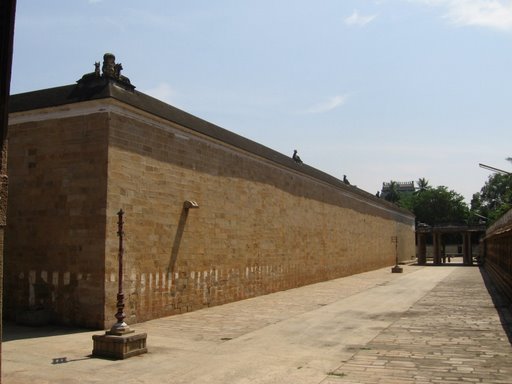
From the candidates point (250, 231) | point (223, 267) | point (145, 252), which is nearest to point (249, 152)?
point (250, 231)

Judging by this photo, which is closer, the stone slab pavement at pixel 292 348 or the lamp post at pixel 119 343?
the stone slab pavement at pixel 292 348

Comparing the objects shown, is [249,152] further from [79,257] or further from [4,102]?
[4,102]

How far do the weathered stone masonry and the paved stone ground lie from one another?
5.81 meters

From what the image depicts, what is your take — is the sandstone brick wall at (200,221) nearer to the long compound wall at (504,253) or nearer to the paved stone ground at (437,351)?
the paved stone ground at (437,351)

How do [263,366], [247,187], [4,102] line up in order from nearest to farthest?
[4,102] < [263,366] < [247,187]

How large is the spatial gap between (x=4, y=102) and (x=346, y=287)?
67.9 ft

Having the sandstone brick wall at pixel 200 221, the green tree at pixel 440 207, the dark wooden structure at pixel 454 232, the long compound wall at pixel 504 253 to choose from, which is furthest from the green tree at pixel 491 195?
the sandstone brick wall at pixel 200 221

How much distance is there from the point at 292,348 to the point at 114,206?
5264 mm

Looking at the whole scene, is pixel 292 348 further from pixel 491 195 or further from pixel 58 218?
pixel 491 195

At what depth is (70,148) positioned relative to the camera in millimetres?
11945

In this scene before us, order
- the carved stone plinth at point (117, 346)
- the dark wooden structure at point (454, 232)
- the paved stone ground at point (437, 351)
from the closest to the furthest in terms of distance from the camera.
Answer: the paved stone ground at point (437, 351)
the carved stone plinth at point (117, 346)
the dark wooden structure at point (454, 232)

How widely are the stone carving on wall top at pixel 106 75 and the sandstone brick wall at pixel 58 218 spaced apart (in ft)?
3.12

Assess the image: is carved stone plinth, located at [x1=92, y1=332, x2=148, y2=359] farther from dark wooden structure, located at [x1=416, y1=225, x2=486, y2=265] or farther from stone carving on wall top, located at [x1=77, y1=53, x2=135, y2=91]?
dark wooden structure, located at [x1=416, y1=225, x2=486, y2=265]

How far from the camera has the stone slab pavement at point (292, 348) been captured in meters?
7.21
